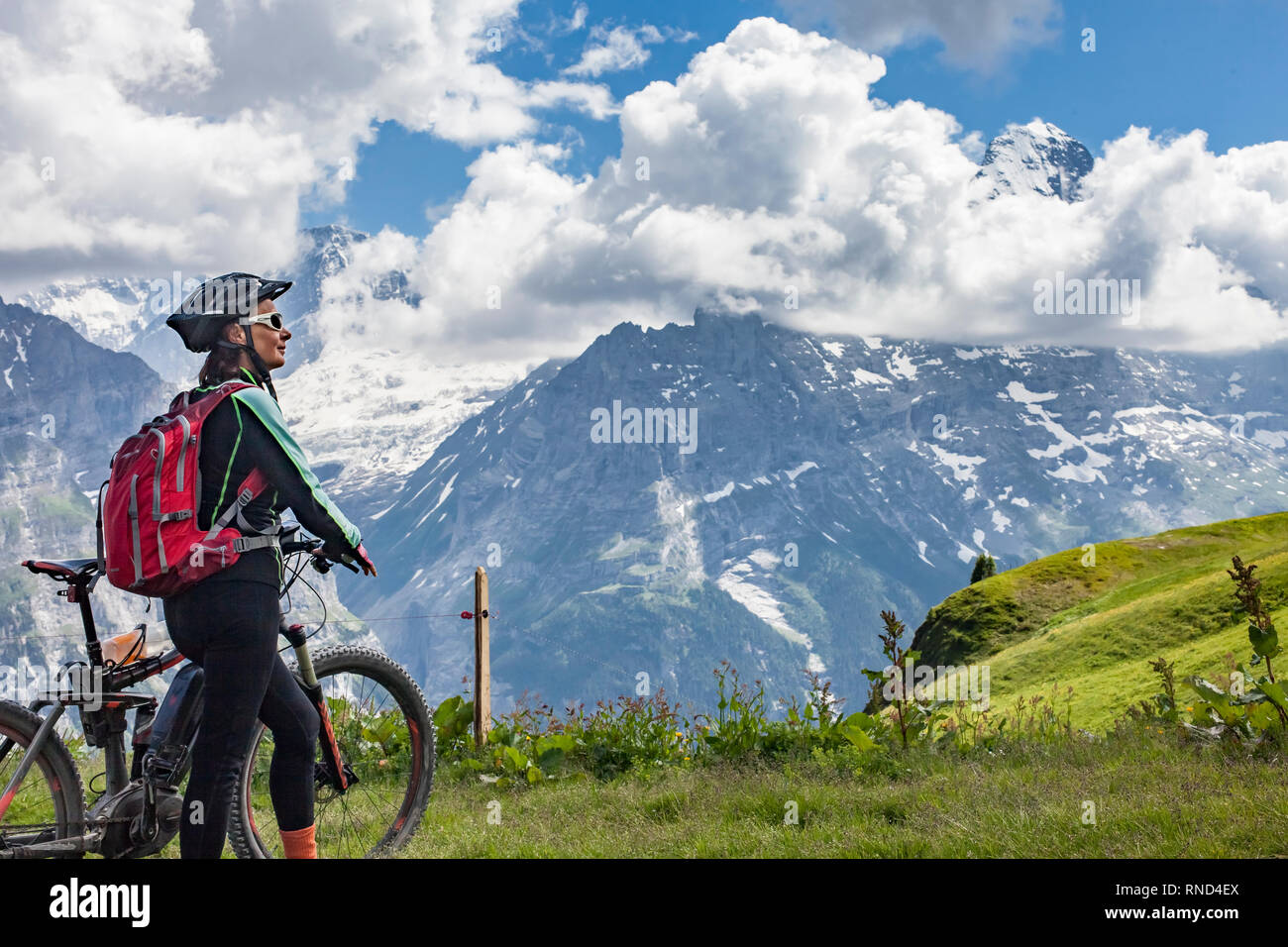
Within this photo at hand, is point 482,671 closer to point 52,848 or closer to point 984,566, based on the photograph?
point 52,848

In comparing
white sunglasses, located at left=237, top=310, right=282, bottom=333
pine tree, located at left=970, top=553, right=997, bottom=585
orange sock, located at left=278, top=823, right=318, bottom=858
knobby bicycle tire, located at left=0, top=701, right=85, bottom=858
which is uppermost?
pine tree, located at left=970, top=553, right=997, bottom=585

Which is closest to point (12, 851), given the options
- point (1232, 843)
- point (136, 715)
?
point (136, 715)

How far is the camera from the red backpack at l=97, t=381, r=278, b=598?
14.8ft

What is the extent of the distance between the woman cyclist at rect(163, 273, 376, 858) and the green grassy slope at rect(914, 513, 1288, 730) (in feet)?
29.6

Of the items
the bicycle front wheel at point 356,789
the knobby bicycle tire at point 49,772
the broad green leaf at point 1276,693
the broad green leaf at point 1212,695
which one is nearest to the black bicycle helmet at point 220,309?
the bicycle front wheel at point 356,789

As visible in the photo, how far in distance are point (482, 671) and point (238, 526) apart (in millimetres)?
6801

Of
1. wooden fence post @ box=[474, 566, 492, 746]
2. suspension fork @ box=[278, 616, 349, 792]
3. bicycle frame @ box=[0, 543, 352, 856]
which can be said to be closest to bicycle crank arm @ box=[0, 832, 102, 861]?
bicycle frame @ box=[0, 543, 352, 856]

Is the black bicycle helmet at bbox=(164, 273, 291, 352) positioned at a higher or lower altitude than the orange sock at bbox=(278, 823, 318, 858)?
higher

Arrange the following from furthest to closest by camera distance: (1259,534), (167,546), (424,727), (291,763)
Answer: (1259,534), (424,727), (291,763), (167,546)

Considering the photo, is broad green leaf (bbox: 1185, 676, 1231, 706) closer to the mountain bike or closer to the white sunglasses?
the mountain bike
